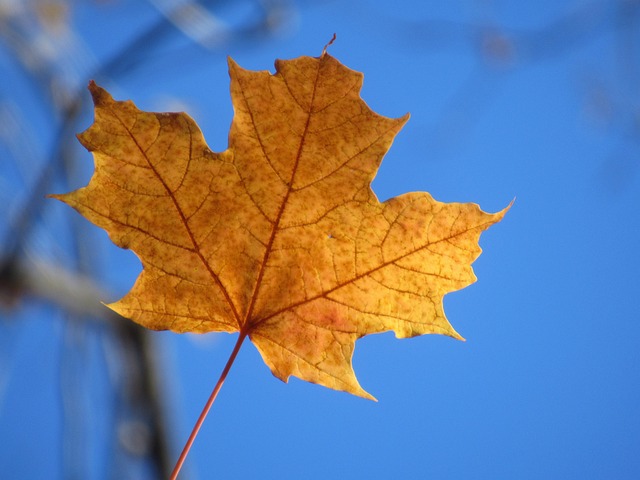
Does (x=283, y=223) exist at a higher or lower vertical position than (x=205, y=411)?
higher

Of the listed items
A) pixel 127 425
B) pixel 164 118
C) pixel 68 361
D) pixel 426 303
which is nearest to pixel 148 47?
pixel 68 361

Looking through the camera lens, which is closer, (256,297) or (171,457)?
(256,297)

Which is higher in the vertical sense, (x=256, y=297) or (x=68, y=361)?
(x=68, y=361)

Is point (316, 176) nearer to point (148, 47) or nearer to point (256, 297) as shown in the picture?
point (256, 297)

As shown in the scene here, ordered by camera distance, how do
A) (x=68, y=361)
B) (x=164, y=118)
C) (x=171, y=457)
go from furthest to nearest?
(x=68, y=361)
(x=171, y=457)
(x=164, y=118)

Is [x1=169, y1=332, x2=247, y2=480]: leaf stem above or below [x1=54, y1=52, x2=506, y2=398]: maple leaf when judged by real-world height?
below

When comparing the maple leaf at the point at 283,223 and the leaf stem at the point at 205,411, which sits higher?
the maple leaf at the point at 283,223

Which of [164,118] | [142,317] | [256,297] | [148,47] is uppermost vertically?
[148,47]

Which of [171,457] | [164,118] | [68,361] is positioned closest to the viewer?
[164,118]
